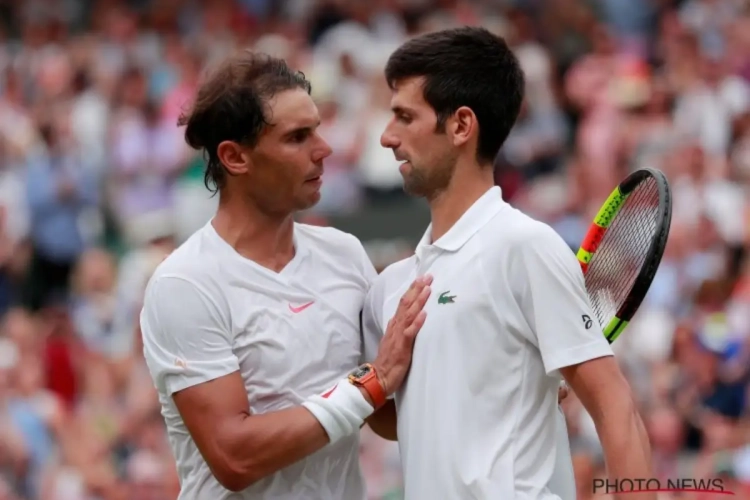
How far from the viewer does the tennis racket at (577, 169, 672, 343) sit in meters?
4.52

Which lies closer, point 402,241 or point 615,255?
point 615,255

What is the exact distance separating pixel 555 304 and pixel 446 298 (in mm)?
359

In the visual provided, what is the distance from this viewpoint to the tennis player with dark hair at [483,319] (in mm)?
4309

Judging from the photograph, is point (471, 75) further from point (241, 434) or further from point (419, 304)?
point (241, 434)

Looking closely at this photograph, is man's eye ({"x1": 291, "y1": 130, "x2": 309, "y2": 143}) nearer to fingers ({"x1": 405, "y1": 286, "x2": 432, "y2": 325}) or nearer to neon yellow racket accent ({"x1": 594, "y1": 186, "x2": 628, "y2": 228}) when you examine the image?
fingers ({"x1": 405, "y1": 286, "x2": 432, "y2": 325})

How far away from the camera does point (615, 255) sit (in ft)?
16.4

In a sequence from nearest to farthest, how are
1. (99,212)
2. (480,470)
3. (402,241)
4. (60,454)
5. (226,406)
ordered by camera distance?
(480,470) < (226,406) < (60,454) < (402,241) < (99,212)

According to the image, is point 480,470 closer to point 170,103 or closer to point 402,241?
point 402,241

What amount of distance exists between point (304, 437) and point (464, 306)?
0.62 m

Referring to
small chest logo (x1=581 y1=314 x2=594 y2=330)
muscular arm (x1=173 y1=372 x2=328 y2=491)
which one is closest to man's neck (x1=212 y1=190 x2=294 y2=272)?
muscular arm (x1=173 y1=372 x2=328 y2=491)

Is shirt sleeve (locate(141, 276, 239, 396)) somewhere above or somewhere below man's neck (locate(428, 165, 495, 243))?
below

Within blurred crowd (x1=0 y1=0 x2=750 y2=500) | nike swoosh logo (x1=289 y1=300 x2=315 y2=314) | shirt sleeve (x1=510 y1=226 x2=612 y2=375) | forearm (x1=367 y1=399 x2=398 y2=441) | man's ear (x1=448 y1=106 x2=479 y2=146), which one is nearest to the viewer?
shirt sleeve (x1=510 y1=226 x2=612 y2=375)

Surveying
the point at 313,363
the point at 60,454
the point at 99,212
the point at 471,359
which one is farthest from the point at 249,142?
the point at 99,212

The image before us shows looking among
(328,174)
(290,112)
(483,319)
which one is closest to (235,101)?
(290,112)
